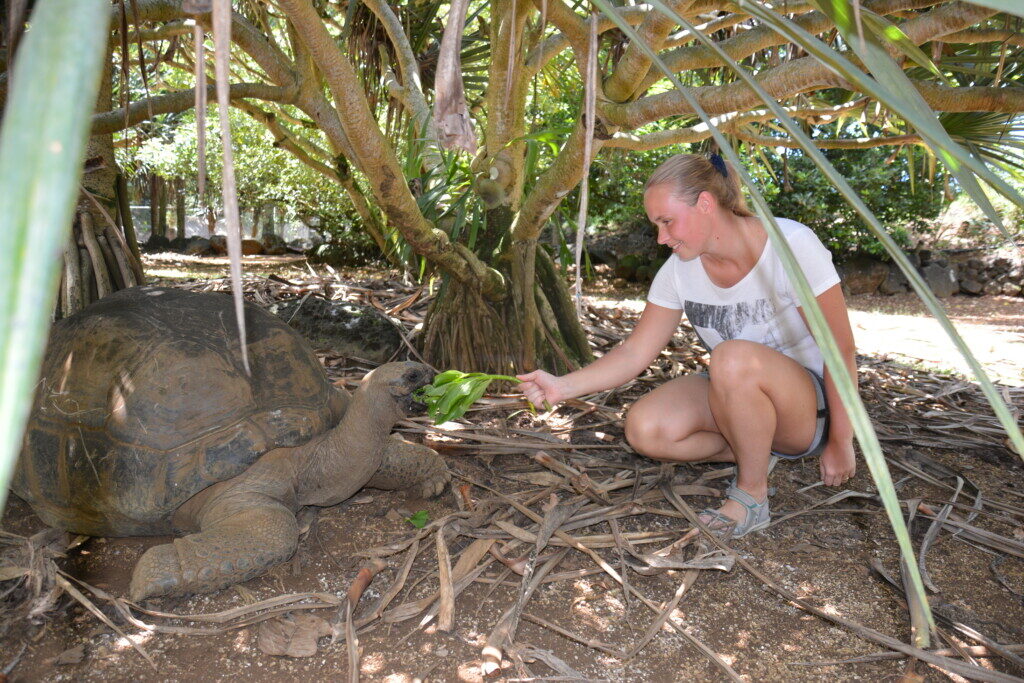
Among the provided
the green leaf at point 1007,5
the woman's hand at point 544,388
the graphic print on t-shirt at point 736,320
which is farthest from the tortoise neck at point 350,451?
the green leaf at point 1007,5

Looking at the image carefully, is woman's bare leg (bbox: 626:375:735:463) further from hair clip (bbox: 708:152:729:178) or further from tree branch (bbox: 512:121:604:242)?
tree branch (bbox: 512:121:604:242)

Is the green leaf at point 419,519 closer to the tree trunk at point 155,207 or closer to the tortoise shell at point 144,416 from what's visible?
the tortoise shell at point 144,416

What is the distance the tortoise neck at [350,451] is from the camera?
253 centimetres

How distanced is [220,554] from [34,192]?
207cm

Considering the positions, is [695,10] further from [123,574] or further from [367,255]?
[367,255]

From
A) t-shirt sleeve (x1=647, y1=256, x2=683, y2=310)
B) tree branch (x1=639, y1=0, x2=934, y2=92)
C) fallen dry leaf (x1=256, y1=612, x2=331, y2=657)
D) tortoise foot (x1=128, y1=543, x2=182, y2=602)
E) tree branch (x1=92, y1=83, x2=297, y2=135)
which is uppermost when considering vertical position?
tree branch (x1=639, y1=0, x2=934, y2=92)

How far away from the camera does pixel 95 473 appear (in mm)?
2350

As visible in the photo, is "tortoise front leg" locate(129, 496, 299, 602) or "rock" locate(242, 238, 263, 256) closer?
"tortoise front leg" locate(129, 496, 299, 602)

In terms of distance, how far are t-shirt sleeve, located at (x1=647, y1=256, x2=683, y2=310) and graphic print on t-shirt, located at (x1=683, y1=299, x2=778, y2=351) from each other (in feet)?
0.14

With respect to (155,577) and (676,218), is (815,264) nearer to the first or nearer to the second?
(676,218)

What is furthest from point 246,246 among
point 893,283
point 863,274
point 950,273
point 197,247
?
point 950,273

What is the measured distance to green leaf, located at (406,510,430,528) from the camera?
260cm

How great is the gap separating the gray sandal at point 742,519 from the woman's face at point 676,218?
918mm

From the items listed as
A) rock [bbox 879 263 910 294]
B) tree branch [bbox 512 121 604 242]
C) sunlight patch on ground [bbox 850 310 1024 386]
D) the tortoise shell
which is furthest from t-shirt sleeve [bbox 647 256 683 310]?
rock [bbox 879 263 910 294]
